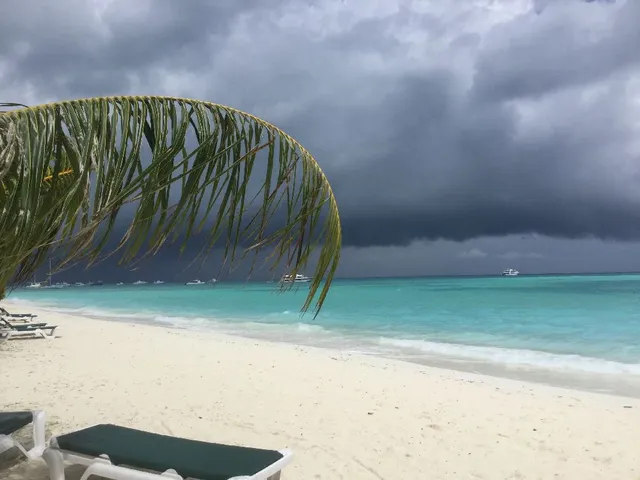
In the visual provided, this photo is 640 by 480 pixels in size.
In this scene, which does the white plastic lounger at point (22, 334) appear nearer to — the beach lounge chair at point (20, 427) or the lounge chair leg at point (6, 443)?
the beach lounge chair at point (20, 427)

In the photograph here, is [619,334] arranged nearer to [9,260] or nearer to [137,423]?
[137,423]

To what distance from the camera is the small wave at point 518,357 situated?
10.5 meters

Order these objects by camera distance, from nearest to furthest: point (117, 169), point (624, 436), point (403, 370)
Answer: point (117, 169) < point (624, 436) < point (403, 370)

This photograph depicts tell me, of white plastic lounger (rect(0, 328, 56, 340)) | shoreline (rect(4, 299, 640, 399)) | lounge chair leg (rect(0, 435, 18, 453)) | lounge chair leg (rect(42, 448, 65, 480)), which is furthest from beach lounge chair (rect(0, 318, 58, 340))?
lounge chair leg (rect(42, 448, 65, 480))

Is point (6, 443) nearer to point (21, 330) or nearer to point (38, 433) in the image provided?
point (38, 433)

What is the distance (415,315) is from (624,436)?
2097 cm

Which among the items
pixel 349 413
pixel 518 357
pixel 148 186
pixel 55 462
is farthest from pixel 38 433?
pixel 518 357

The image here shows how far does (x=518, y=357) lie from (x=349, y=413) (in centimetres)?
778

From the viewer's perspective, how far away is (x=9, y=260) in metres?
2.49

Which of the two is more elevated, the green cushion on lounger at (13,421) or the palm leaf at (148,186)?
the palm leaf at (148,186)

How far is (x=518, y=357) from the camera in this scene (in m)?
12.1

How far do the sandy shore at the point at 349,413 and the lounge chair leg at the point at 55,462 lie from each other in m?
0.50

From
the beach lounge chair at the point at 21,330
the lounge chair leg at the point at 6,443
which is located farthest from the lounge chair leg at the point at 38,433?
the beach lounge chair at the point at 21,330

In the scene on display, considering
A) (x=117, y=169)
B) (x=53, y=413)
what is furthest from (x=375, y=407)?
(x=117, y=169)
